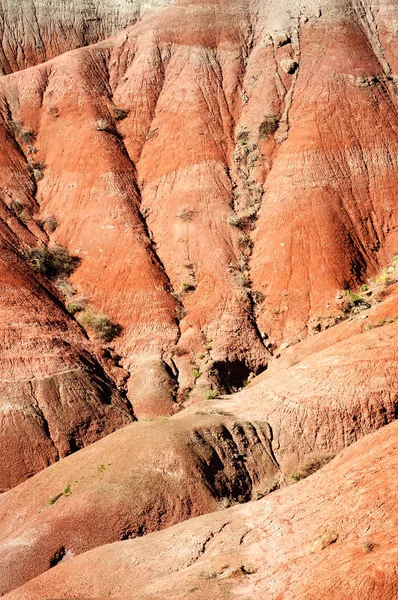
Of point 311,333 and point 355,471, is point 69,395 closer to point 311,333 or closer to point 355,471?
point 311,333

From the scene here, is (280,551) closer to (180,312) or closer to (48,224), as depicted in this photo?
(180,312)

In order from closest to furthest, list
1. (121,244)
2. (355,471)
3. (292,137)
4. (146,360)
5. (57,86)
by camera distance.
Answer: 1. (355,471)
2. (146,360)
3. (121,244)
4. (292,137)
5. (57,86)

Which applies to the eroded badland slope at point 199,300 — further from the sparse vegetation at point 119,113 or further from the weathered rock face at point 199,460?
the sparse vegetation at point 119,113

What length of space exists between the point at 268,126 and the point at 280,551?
115 ft

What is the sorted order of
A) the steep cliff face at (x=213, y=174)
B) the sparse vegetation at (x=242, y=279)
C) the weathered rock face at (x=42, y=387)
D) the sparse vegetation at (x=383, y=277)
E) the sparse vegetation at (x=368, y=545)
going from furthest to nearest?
1. the sparse vegetation at (x=242, y=279)
2. the steep cliff face at (x=213, y=174)
3. the sparse vegetation at (x=383, y=277)
4. the weathered rock face at (x=42, y=387)
5. the sparse vegetation at (x=368, y=545)

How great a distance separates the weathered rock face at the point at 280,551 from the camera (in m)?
13.0

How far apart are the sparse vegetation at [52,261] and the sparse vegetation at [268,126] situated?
47.5ft

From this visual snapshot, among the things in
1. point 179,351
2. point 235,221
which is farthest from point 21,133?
point 179,351

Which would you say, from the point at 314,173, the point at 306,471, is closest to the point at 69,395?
the point at 306,471

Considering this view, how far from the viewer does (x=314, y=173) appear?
1727 inches

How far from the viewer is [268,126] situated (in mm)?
47062

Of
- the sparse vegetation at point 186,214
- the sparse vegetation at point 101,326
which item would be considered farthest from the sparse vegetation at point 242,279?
the sparse vegetation at point 101,326

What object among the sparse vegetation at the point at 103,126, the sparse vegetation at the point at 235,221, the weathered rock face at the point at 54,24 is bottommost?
the sparse vegetation at the point at 235,221

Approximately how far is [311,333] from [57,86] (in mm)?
25731
